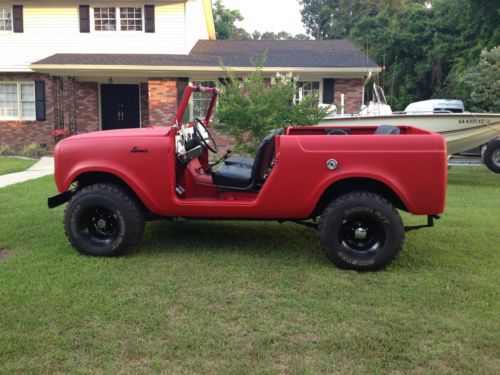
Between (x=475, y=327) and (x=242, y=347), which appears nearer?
(x=242, y=347)

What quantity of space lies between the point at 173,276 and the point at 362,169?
74.4 inches

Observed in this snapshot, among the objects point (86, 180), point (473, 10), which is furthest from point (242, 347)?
point (473, 10)

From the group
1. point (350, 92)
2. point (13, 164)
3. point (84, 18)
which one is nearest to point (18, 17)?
point (84, 18)

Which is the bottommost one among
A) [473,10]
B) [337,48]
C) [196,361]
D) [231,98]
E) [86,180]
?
[196,361]

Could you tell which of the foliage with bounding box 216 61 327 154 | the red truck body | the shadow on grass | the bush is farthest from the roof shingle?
the red truck body

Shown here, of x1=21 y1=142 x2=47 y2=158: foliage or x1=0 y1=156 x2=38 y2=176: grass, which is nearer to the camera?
x1=0 y1=156 x2=38 y2=176: grass

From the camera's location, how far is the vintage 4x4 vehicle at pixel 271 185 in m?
4.41

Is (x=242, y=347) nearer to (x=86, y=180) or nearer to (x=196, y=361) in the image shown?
(x=196, y=361)

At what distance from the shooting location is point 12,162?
1461 centimetres

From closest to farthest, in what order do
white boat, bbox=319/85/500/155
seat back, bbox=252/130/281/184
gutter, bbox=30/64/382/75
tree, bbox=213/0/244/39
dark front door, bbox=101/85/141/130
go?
seat back, bbox=252/130/281/184 → white boat, bbox=319/85/500/155 → gutter, bbox=30/64/382/75 → dark front door, bbox=101/85/141/130 → tree, bbox=213/0/244/39

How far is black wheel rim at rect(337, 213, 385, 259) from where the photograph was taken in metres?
4.50

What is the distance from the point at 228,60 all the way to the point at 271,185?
13255 millimetres

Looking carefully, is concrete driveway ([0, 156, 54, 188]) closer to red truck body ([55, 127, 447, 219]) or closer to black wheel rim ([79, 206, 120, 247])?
black wheel rim ([79, 206, 120, 247])

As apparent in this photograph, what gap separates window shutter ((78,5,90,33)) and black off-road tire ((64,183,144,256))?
14609 mm
